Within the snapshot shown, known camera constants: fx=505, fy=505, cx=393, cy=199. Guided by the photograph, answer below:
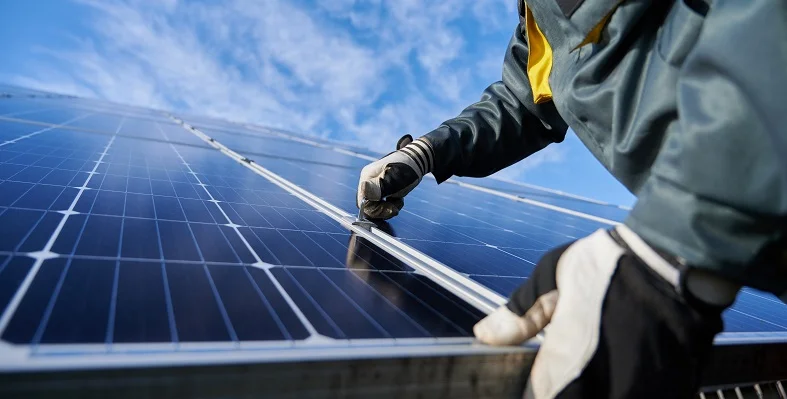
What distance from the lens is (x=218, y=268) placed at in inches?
66.9

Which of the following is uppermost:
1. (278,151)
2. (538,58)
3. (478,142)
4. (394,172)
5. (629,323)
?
(538,58)

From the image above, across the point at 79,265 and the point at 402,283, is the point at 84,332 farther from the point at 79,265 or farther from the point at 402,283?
the point at 402,283

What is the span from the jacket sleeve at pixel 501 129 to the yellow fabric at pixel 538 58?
34 centimetres

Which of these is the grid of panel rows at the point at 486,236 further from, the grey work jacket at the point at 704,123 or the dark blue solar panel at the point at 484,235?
the grey work jacket at the point at 704,123

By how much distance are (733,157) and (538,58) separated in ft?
5.25

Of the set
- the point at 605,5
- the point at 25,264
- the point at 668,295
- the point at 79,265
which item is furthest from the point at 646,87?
the point at 25,264

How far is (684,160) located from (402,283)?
1.09m

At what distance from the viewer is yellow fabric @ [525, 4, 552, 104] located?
8.27 feet

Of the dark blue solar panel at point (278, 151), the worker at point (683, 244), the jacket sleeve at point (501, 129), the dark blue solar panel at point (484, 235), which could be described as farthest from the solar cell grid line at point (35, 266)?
the dark blue solar panel at point (278, 151)

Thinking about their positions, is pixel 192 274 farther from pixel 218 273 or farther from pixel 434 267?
pixel 434 267

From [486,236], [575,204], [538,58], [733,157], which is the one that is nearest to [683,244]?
[733,157]

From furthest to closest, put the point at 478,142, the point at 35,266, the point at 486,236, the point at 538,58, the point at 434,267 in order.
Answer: the point at 486,236 → the point at 478,142 → the point at 538,58 → the point at 434,267 → the point at 35,266

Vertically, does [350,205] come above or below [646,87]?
below

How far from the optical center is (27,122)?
5945 mm
